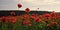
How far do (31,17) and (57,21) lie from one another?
0.96 ft

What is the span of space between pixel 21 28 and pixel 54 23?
0.32m

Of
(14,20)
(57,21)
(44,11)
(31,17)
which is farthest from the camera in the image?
(44,11)

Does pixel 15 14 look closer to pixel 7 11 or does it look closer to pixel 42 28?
pixel 7 11

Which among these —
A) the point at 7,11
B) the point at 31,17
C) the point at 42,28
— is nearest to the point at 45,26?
the point at 42,28

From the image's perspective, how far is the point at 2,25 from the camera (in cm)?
164

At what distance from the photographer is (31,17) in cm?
174

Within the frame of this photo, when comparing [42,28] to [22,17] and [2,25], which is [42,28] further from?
[2,25]

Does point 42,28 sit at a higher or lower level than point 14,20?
lower

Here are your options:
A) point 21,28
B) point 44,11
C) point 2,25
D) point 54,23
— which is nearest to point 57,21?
point 54,23

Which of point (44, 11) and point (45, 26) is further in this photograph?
point (44, 11)

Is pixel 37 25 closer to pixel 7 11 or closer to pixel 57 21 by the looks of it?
pixel 57 21

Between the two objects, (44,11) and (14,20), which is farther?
(44,11)

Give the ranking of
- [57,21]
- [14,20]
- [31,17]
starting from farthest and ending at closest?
1. [57,21]
2. [31,17]
3. [14,20]

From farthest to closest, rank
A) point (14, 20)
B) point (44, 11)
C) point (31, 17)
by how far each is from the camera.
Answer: point (44, 11) → point (31, 17) → point (14, 20)
